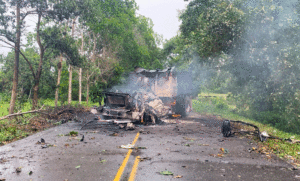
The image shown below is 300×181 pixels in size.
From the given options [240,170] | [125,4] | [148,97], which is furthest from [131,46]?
[240,170]

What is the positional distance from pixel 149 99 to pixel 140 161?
30.0 ft

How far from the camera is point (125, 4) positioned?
115 ft

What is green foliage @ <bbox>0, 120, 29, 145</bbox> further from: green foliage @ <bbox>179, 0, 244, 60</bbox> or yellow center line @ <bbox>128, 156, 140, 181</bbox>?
green foliage @ <bbox>179, 0, 244, 60</bbox>

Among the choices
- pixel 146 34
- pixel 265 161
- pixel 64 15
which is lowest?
pixel 265 161

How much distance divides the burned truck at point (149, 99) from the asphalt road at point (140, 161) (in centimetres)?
471

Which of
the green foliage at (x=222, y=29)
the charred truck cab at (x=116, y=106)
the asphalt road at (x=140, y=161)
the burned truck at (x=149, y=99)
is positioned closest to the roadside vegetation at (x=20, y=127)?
the asphalt road at (x=140, y=161)

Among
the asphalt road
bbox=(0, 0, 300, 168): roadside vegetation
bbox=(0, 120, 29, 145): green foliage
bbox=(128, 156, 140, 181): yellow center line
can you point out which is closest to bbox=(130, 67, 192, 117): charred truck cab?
bbox=(0, 0, 300, 168): roadside vegetation

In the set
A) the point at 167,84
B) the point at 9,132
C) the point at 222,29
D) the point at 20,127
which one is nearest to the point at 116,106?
the point at 20,127

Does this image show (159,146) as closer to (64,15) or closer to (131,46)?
(64,15)

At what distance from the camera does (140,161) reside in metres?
5.97

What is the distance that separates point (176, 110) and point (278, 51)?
7.26 metres

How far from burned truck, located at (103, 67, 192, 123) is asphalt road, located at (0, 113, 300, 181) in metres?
4.71

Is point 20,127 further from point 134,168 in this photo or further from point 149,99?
point 134,168

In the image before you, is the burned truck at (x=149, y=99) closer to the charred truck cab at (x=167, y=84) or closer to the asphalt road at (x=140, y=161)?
the charred truck cab at (x=167, y=84)
